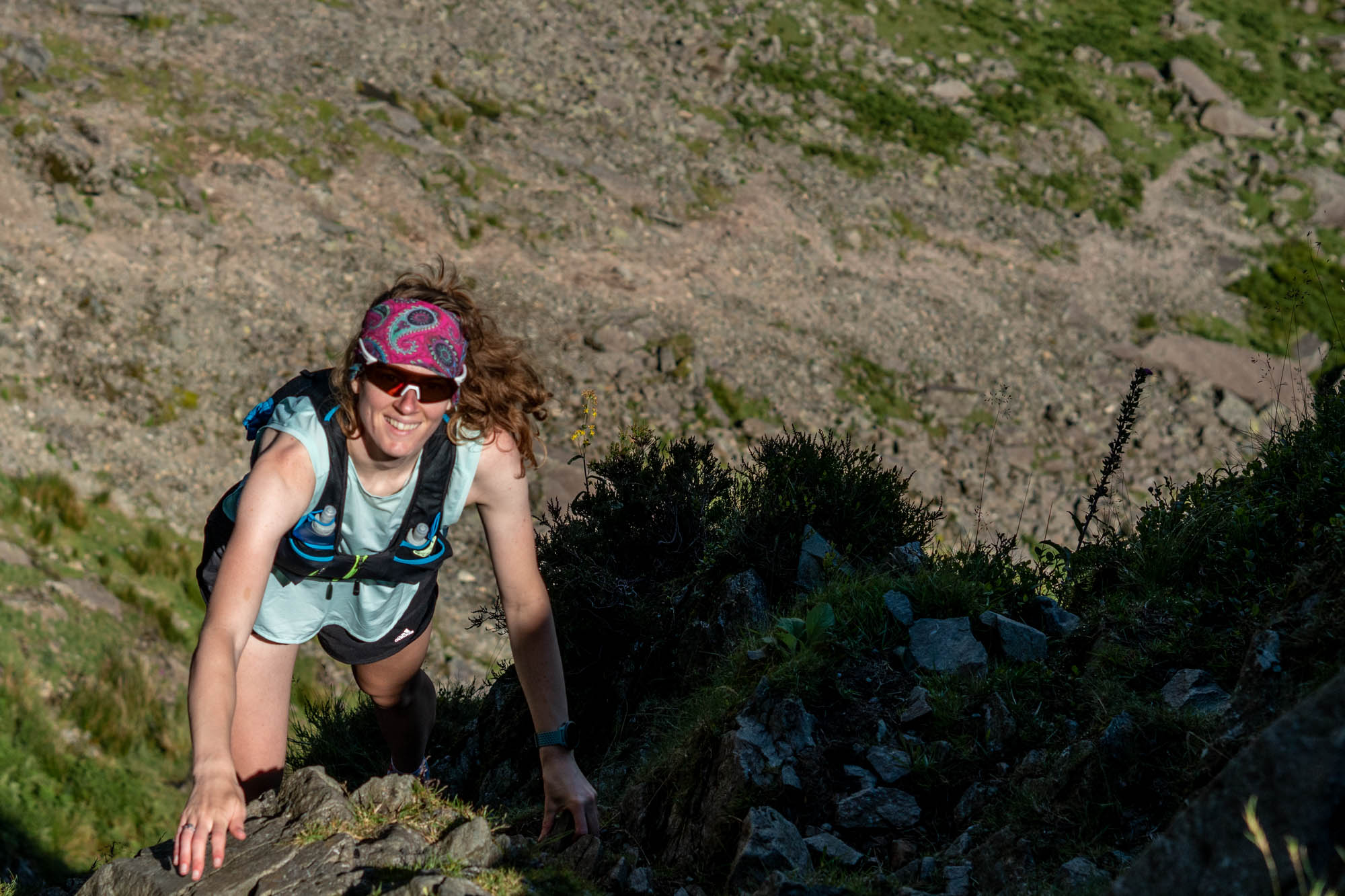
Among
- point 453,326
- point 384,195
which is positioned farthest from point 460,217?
point 453,326

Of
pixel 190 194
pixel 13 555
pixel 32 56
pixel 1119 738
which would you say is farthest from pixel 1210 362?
pixel 32 56

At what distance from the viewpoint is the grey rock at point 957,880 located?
287 centimetres

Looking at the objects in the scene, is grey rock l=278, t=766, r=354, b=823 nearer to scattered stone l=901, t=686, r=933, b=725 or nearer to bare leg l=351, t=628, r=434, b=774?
bare leg l=351, t=628, r=434, b=774

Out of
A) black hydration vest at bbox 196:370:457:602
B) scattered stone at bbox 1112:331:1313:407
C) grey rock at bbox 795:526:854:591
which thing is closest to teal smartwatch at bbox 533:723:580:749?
black hydration vest at bbox 196:370:457:602

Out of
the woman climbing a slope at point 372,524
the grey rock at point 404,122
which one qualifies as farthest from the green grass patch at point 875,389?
the woman climbing a slope at point 372,524

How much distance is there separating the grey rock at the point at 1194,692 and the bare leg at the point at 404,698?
2.75 metres

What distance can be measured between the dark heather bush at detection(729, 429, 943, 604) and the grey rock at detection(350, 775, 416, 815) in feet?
6.71

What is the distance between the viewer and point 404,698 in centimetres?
438

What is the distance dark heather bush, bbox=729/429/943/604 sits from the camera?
5.12 m

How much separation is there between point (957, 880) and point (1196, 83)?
19.1m

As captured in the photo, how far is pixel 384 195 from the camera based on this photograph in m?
12.4

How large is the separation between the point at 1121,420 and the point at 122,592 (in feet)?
24.2

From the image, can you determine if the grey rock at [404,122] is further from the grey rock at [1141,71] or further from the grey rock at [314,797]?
the grey rock at [1141,71]

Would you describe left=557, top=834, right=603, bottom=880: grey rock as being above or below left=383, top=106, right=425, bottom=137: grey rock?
above
